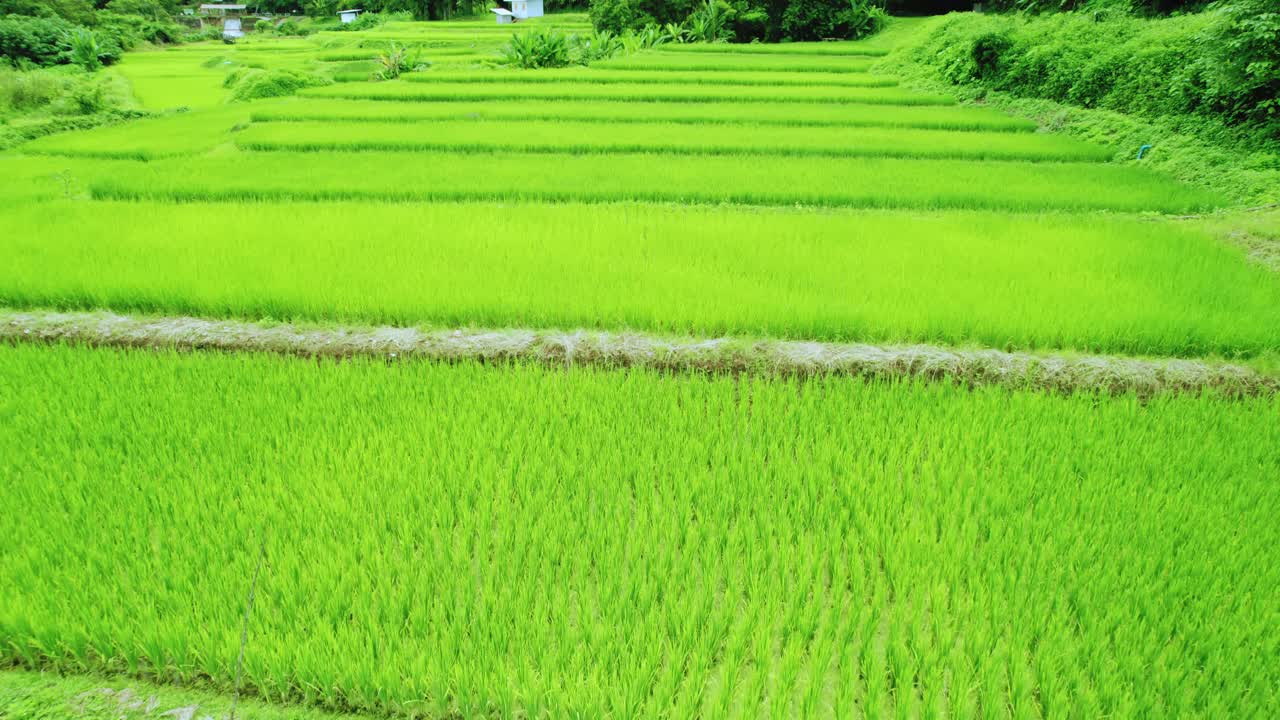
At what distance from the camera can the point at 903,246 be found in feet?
12.0

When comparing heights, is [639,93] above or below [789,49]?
below

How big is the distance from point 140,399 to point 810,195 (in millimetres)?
4138

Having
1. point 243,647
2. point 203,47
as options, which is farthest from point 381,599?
point 203,47

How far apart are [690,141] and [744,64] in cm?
676

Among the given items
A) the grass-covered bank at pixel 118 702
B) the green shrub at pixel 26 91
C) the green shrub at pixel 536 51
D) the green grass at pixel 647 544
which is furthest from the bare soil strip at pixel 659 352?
the green shrub at pixel 536 51

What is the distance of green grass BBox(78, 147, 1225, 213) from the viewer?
15.3ft

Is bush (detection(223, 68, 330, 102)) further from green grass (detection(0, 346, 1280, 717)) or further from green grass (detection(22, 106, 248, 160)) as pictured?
green grass (detection(0, 346, 1280, 717))

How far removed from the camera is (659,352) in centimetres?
270

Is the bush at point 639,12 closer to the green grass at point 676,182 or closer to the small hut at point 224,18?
the green grass at point 676,182

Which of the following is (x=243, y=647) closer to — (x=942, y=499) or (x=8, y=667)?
(x=8, y=667)

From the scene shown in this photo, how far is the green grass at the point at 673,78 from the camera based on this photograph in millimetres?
10422

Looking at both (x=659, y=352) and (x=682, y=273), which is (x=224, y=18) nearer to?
(x=682, y=273)

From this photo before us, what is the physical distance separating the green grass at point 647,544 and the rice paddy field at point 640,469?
0.03ft

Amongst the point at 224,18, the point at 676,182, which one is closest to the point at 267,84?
the point at 676,182
